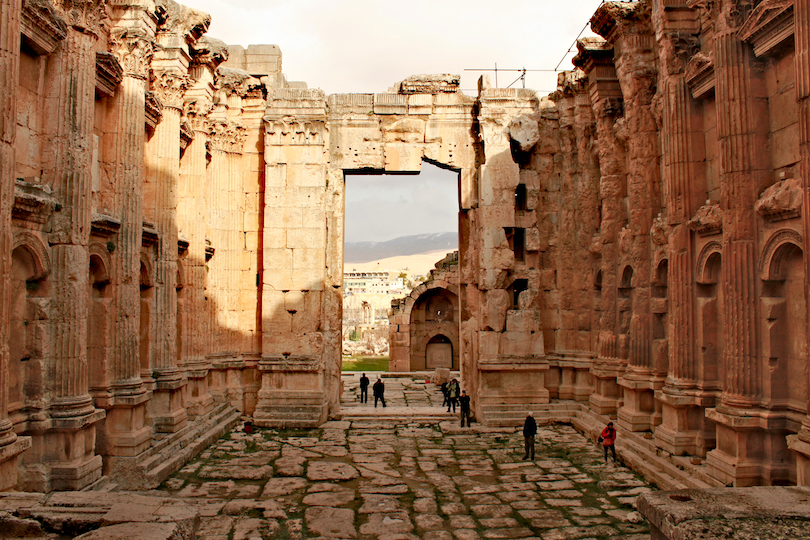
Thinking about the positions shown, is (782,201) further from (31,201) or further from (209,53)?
(209,53)

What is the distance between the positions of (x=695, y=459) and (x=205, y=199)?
10.8 m

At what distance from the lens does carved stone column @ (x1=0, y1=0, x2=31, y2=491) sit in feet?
19.2

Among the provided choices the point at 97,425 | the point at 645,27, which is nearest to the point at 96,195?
the point at 97,425

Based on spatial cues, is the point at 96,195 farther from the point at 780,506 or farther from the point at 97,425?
the point at 780,506

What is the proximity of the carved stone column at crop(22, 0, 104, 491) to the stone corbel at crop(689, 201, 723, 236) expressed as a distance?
857 cm

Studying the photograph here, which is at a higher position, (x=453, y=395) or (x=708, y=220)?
(x=708, y=220)

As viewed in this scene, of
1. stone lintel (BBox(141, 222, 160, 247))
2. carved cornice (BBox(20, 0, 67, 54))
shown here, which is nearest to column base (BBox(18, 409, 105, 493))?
stone lintel (BBox(141, 222, 160, 247))

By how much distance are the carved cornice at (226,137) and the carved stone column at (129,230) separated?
4.12 m

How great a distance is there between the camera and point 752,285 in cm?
752

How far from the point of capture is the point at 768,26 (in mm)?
7219

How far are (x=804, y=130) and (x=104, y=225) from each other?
8.96 metres

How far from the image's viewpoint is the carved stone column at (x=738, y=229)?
24.5ft

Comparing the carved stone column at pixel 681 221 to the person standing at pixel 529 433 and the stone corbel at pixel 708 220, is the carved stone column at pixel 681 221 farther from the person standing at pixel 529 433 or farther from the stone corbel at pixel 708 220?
the person standing at pixel 529 433

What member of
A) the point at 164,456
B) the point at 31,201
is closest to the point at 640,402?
the point at 164,456
